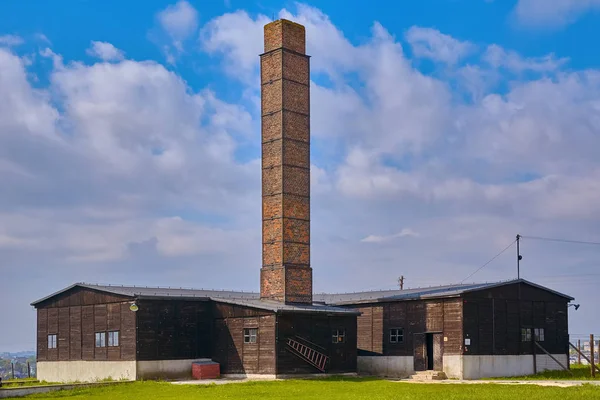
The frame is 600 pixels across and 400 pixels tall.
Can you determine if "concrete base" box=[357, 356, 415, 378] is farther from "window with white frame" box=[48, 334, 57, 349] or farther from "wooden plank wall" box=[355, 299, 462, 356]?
"window with white frame" box=[48, 334, 57, 349]

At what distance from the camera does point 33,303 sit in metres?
56.1

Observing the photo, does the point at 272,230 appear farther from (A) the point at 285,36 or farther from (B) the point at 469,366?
(B) the point at 469,366

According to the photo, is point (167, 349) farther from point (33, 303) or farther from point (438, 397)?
point (438, 397)

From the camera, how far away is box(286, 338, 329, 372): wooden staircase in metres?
45.3

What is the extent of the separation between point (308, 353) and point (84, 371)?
14.8 metres

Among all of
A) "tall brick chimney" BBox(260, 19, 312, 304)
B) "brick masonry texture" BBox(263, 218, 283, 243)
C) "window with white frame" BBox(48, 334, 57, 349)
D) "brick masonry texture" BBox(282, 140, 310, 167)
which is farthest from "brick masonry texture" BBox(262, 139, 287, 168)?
"window with white frame" BBox(48, 334, 57, 349)

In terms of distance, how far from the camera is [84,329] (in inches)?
2018

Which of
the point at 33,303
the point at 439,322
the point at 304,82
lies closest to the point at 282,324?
the point at 439,322

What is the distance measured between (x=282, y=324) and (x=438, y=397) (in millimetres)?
15079

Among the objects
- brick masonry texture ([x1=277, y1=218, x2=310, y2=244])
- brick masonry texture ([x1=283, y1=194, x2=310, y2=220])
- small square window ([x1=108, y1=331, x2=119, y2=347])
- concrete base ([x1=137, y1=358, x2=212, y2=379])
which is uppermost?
brick masonry texture ([x1=283, y1=194, x2=310, y2=220])

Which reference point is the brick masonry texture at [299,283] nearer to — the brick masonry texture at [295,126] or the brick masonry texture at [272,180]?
the brick masonry texture at [272,180]

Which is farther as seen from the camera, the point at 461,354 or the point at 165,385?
the point at 461,354

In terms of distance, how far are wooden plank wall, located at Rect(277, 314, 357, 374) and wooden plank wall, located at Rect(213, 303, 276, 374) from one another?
576 millimetres

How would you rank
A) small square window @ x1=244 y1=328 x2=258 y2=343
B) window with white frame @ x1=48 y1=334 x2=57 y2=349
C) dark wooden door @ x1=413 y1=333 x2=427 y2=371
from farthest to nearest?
window with white frame @ x1=48 y1=334 x2=57 y2=349, dark wooden door @ x1=413 y1=333 x2=427 y2=371, small square window @ x1=244 y1=328 x2=258 y2=343
